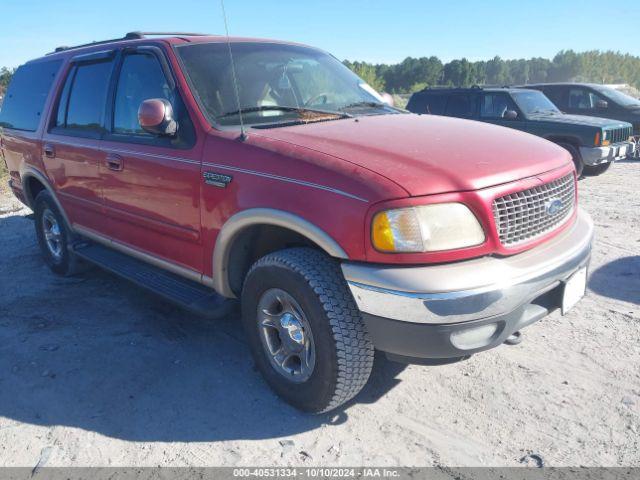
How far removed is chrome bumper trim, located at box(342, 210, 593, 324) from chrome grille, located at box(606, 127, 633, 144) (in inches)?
327

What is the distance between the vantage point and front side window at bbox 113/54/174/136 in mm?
3428

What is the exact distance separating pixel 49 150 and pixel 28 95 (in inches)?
41.2

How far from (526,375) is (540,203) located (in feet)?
3.62

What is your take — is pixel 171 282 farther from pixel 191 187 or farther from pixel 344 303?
pixel 344 303

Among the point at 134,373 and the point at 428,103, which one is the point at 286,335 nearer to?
the point at 134,373

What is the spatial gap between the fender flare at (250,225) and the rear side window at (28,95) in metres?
2.93

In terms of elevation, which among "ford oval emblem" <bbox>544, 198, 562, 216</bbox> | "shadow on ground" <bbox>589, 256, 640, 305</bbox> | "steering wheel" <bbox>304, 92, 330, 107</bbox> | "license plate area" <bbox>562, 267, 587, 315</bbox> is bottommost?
"shadow on ground" <bbox>589, 256, 640, 305</bbox>

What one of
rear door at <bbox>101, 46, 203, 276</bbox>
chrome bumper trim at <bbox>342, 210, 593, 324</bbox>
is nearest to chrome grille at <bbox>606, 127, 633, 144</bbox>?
chrome bumper trim at <bbox>342, 210, 593, 324</bbox>

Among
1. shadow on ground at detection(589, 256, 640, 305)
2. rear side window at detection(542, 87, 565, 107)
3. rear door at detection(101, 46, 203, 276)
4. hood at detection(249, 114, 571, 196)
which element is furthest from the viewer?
rear side window at detection(542, 87, 565, 107)

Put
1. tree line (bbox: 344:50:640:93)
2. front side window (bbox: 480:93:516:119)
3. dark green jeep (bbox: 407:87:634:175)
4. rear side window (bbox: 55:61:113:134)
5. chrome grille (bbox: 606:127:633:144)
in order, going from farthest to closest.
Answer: tree line (bbox: 344:50:640:93), front side window (bbox: 480:93:516:119), chrome grille (bbox: 606:127:633:144), dark green jeep (bbox: 407:87:634:175), rear side window (bbox: 55:61:113:134)

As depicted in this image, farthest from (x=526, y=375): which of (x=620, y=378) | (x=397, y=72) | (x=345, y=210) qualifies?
(x=397, y=72)

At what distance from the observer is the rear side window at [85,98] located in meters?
3.98

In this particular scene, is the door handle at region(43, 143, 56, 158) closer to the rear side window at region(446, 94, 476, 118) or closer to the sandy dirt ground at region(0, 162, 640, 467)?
the sandy dirt ground at region(0, 162, 640, 467)

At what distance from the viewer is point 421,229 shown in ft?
7.50
